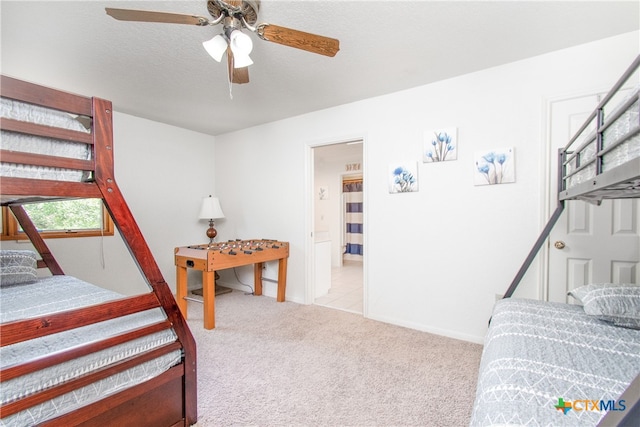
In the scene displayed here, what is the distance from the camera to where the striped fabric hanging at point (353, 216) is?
6.19 m

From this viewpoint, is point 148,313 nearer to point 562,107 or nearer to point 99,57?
point 99,57

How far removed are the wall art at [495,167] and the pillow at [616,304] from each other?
1.04 meters

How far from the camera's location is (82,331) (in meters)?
1.18

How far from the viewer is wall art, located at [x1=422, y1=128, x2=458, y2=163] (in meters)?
2.44

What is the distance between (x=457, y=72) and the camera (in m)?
2.35

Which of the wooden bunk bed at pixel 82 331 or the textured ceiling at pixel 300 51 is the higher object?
the textured ceiling at pixel 300 51

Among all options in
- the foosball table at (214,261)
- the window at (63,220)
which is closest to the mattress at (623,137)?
the foosball table at (214,261)

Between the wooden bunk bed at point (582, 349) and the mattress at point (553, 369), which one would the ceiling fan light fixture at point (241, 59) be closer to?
the wooden bunk bed at point (582, 349)

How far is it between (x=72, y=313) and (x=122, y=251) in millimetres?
2717

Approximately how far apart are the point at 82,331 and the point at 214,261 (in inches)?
58.1

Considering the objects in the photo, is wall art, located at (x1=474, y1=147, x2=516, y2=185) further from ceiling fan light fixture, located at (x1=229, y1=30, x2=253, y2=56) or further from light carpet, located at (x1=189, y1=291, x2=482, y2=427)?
ceiling fan light fixture, located at (x1=229, y1=30, x2=253, y2=56)

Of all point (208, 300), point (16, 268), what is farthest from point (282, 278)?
point (16, 268)

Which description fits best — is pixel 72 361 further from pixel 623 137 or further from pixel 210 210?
pixel 210 210

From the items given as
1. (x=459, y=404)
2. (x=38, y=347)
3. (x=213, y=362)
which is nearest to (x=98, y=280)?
(x=213, y=362)
